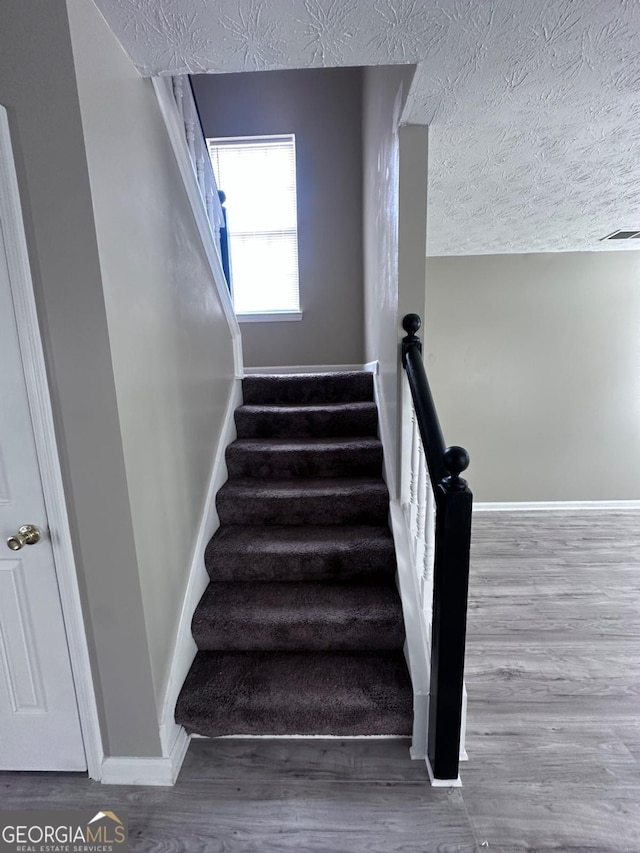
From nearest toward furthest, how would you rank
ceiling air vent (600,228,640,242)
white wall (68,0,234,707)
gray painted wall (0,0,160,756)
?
gray painted wall (0,0,160,756)
white wall (68,0,234,707)
ceiling air vent (600,228,640,242)

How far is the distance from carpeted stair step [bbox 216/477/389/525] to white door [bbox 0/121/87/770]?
0.85 metres

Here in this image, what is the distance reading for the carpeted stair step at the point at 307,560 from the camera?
1.74 metres

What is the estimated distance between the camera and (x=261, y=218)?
3.64 metres

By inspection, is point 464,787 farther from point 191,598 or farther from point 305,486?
point 305,486

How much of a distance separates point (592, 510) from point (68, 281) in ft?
13.4

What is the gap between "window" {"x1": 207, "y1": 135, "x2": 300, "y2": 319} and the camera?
139 inches

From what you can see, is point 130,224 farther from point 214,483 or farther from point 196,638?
point 196,638

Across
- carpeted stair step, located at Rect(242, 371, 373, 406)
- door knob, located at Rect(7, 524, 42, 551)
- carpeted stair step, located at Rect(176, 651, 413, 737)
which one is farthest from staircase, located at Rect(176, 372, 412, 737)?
door knob, located at Rect(7, 524, 42, 551)

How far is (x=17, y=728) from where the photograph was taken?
51.8 inches

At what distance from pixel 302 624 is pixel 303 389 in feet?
4.90

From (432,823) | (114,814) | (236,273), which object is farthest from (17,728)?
(236,273)

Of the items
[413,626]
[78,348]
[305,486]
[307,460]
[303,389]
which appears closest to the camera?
[78,348]

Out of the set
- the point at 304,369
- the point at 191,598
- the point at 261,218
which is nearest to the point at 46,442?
the point at 191,598

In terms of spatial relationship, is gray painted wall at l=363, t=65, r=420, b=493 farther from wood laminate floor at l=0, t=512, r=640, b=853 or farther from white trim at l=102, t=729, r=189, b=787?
white trim at l=102, t=729, r=189, b=787
